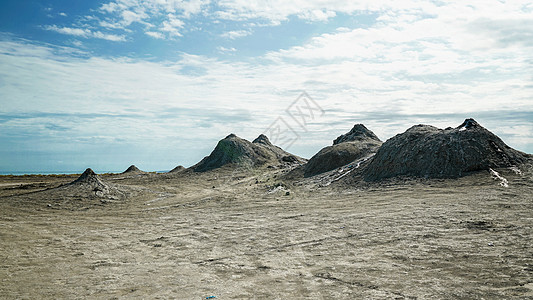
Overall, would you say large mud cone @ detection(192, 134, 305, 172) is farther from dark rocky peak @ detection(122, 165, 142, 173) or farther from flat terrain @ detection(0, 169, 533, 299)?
flat terrain @ detection(0, 169, 533, 299)

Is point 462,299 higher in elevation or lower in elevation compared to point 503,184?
lower

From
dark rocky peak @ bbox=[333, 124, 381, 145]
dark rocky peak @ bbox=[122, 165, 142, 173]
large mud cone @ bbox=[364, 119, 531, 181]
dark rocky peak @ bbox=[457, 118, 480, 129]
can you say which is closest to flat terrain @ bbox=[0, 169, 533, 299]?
large mud cone @ bbox=[364, 119, 531, 181]

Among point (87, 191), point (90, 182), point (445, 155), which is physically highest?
point (445, 155)

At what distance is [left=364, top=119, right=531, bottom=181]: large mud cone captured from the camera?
55.3 ft

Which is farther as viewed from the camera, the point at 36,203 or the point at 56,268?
the point at 36,203

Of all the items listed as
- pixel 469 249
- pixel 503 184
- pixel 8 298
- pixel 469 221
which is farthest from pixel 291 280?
pixel 503 184

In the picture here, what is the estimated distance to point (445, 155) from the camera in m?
17.8

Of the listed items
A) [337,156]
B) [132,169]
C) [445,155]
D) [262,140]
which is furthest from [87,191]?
[262,140]

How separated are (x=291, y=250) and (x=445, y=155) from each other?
45.2 ft

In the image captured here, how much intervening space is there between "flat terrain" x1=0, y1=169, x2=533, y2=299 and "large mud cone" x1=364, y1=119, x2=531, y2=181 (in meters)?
2.33

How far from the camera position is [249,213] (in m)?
13.0

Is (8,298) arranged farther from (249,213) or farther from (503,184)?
(503,184)

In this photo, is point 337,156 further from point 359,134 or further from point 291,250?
point 291,250

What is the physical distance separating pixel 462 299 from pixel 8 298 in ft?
22.1
